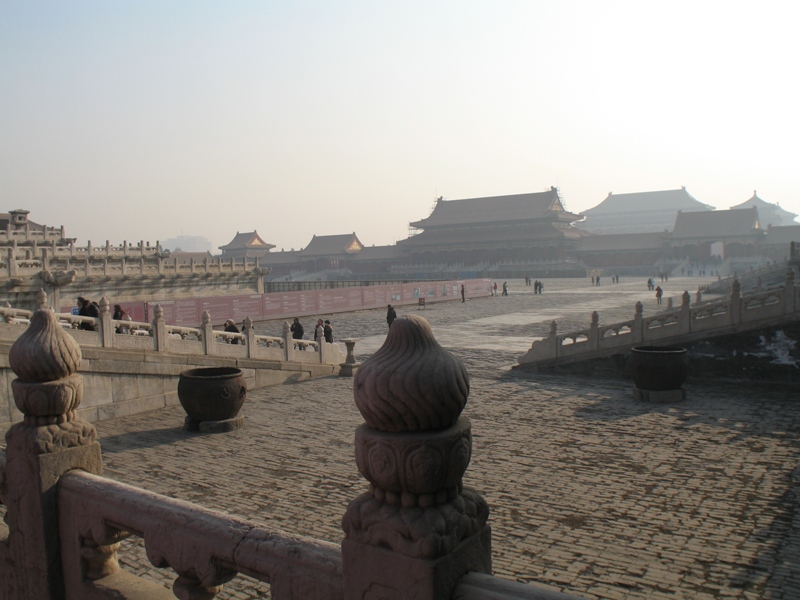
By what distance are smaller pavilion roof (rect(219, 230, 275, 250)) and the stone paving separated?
77316mm

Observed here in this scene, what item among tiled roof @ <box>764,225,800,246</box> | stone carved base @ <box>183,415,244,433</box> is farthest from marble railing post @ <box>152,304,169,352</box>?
tiled roof @ <box>764,225,800,246</box>

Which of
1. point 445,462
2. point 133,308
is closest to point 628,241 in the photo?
point 133,308

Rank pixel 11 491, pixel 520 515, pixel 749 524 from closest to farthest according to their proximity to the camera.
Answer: pixel 11 491 < pixel 749 524 < pixel 520 515

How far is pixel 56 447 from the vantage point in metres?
3.55

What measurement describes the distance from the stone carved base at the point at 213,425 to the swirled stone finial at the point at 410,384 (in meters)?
9.25

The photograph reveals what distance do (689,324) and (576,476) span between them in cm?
839

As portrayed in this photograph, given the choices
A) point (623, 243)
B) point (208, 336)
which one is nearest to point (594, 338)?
point (208, 336)

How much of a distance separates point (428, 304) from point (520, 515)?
105 ft

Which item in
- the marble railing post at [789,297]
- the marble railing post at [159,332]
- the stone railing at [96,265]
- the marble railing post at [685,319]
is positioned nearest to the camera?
the marble railing post at [159,332]

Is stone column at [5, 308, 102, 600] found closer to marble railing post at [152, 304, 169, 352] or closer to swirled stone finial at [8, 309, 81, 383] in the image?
swirled stone finial at [8, 309, 81, 383]

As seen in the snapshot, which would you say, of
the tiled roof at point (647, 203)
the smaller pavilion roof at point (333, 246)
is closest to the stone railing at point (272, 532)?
the smaller pavilion roof at point (333, 246)

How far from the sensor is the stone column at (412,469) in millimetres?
1973

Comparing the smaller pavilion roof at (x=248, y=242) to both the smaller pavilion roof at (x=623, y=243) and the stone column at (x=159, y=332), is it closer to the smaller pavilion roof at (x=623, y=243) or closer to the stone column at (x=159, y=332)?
the smaller pavilion roof at (x=623, y=243)

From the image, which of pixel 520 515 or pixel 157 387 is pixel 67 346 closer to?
pixel 520 515
